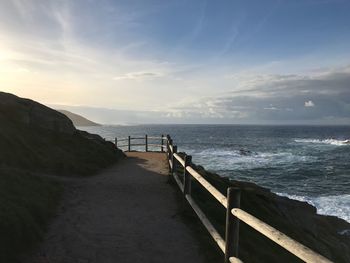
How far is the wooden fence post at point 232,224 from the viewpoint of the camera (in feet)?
20.1

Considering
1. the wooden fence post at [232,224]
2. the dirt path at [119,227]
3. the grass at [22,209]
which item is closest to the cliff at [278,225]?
the dirt path at [119,227]

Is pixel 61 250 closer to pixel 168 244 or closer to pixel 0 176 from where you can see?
pixel 168 244

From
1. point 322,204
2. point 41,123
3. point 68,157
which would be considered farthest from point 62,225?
point 322,204

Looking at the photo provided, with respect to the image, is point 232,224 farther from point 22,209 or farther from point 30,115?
point 30,115

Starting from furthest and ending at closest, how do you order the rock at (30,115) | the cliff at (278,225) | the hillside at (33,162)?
1. the rock at (30,115)
2. the cliff at (278,225)
3. the hillside at (33,162)

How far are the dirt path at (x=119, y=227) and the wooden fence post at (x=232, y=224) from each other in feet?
4.31

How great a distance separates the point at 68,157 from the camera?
58.0 ft

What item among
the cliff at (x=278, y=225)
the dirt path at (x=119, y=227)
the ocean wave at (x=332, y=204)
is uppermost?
the dirt path at (x=119, y=227)

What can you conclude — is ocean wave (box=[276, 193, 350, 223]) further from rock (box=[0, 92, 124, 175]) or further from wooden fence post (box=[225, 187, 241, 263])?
wooden fence post (box=[225, 187, 241, 263])

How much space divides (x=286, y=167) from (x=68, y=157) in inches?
1302

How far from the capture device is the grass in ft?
23.7

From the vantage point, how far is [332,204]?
90.1 feet

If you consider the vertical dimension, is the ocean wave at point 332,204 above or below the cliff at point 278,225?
below

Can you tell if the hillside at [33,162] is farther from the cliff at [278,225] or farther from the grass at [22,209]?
the cliff at [278,225]
